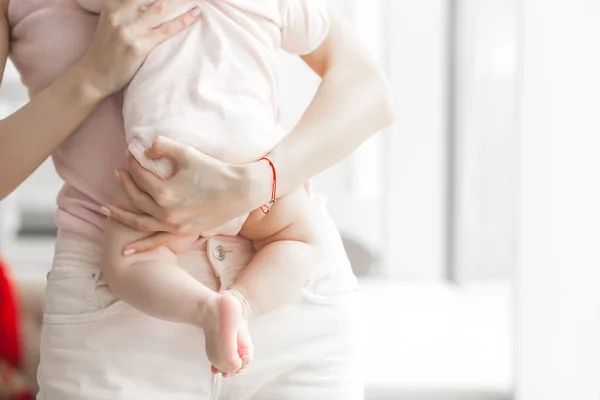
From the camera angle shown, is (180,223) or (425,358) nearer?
(180,223)

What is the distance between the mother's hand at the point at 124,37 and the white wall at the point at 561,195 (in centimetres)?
79

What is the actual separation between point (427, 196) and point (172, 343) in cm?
213

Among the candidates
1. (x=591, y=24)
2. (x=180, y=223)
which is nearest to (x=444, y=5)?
(x=591, y=24)

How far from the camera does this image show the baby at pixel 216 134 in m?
0.86

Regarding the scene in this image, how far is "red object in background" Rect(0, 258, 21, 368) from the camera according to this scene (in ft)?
6.54

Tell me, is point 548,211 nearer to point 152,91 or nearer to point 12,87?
point 152,91

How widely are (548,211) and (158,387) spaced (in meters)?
0.87

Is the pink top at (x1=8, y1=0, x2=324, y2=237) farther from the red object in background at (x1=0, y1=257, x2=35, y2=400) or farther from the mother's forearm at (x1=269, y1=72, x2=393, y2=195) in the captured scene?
the red object in background at (x1=0, y1=257, x2=35, y2=400)

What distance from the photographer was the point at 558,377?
144 cm

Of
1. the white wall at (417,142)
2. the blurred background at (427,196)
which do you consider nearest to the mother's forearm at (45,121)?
the blurred background at (427,196)

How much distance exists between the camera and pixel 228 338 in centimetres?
79

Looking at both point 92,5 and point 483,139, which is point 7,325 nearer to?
point 92,5

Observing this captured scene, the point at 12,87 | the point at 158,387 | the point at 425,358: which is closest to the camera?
the point at 158,387

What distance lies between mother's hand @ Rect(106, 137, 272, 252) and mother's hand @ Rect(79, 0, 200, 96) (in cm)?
11
